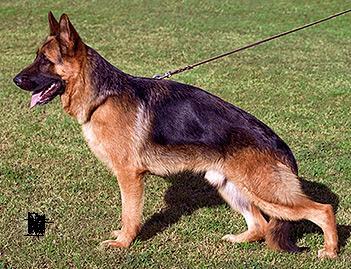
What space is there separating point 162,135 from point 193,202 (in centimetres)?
134

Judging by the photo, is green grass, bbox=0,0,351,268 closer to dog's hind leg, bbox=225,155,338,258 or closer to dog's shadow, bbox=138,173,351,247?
dog's shadow, bbox=138,173,351,247

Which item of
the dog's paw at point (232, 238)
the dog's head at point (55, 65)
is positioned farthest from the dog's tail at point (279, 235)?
the dog's head at point (55, 65)

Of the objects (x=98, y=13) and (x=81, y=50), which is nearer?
(x=81, y=50)

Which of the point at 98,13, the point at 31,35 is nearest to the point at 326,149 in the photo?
the point at 31,35

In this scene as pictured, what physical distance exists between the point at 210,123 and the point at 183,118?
210 millimetres

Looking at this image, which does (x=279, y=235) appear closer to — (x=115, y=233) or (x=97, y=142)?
(x=115, y=233)

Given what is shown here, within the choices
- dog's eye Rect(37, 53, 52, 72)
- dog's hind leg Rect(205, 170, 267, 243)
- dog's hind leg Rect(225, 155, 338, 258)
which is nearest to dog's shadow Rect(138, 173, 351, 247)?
dog's hind leg Rect(205, 170, 267, 243)

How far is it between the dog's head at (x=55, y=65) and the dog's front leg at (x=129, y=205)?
0.82 m

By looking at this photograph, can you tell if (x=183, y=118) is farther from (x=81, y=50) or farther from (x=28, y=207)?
(x=28, y=207)

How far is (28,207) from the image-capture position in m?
5.73

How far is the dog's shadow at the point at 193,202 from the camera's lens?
5.38m

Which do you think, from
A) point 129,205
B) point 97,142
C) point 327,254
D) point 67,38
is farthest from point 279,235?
point 67,38

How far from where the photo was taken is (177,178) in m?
6.46

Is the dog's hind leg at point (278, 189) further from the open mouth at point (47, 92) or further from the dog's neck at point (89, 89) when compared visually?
the open mouth at point (47, 92)
